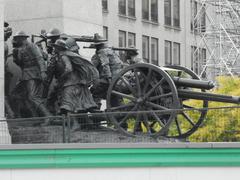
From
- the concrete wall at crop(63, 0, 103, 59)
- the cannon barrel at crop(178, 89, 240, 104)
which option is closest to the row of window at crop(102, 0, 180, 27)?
the concrete wall at crop(63, 0, 103, 59)

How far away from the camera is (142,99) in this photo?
1881 cm

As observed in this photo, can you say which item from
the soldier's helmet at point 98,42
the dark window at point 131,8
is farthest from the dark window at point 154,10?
the soldier's helmet at point 98,42

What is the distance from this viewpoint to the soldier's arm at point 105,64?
20.1 m

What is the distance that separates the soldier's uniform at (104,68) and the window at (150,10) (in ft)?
135

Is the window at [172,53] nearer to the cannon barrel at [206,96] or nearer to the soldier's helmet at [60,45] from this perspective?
the soldier's helmet at [60,45]

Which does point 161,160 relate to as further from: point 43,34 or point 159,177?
point 43,34

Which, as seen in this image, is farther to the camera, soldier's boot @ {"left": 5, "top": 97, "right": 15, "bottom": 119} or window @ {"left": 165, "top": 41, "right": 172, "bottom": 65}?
window @ {"left": 165, "top": 41, "right": 172, "bottom": 65}

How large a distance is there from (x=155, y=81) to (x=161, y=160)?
10.2 ft

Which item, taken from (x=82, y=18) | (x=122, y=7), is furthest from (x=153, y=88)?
(x=122, y=7)

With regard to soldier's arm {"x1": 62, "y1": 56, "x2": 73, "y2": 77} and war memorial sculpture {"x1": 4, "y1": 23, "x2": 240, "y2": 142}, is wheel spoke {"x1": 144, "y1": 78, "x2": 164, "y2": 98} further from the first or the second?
soldier's arm {"x1": 62, "y1": 56, "x2": 73, "y2": 77}

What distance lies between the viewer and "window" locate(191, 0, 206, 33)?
63.8 m

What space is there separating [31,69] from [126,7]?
128ft

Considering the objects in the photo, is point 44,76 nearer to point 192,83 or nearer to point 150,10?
point 192,83

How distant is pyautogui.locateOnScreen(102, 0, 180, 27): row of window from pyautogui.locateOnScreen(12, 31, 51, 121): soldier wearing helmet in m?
35.4
